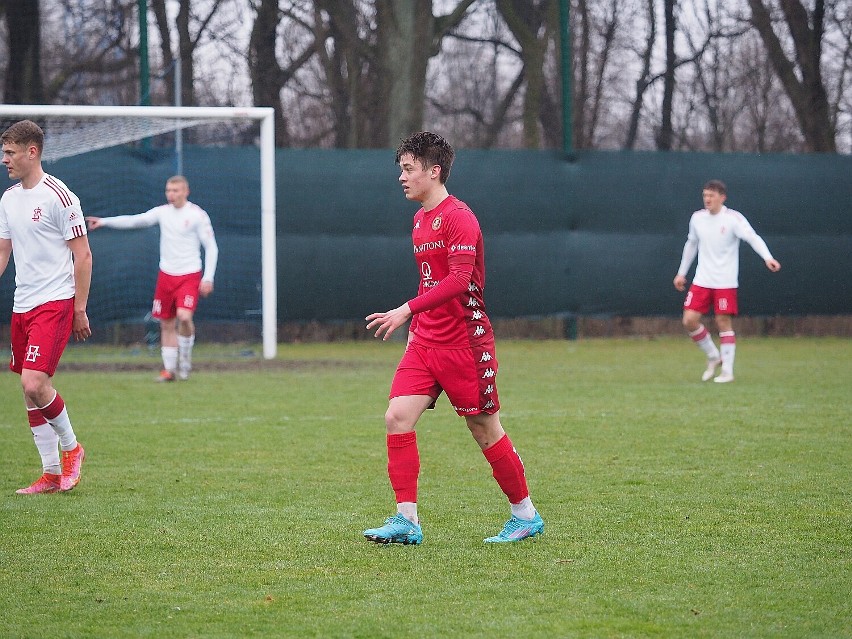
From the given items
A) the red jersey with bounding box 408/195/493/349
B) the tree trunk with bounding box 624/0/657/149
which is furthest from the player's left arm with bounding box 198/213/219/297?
the tree trunk with bounding box 624/0/657/149

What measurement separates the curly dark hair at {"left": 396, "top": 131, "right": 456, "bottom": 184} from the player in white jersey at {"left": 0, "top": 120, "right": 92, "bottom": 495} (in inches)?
83.3

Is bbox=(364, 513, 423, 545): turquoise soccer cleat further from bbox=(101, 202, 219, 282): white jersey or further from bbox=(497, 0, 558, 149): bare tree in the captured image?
bbox=(497, 0, 558, 149): bare tree

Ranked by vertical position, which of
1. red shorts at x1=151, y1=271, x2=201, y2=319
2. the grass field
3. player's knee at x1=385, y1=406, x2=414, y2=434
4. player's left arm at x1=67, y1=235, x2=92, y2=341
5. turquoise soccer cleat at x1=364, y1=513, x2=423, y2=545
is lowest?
the grass field

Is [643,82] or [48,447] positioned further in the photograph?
[643,82]

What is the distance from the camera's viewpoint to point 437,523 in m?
5.52

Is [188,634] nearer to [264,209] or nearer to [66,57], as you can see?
[264,209]

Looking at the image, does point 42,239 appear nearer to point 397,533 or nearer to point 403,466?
point 403,466

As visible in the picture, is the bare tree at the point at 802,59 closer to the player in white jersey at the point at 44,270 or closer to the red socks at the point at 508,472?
the player in white jersey at the point at 44,270

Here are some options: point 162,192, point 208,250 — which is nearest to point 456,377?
A: point 208,250

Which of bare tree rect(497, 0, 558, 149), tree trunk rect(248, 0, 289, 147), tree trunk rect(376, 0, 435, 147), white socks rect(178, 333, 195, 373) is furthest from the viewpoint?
bare tree rect(497, 0, 558, 149)

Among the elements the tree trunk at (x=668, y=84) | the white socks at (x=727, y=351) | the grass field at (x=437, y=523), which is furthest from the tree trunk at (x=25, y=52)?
the white socks at (x=727, y=351)

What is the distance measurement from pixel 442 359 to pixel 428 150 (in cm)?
91

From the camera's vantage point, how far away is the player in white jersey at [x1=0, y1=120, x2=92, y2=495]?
628 centimetres

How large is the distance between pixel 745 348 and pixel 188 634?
1373 centimetres
